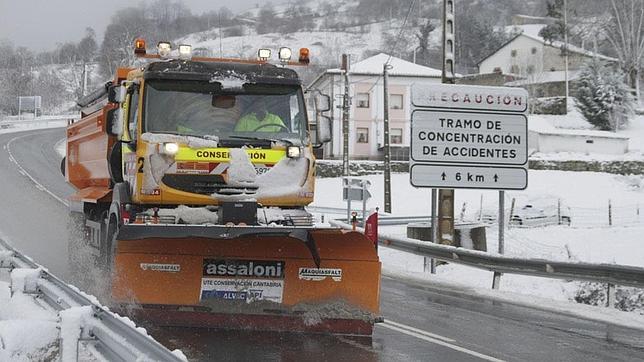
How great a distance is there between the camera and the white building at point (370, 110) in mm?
67312

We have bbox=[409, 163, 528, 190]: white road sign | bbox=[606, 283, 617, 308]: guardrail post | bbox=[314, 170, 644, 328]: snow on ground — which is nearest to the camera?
bbox=[606, 283, 617, 308]: guardrail post

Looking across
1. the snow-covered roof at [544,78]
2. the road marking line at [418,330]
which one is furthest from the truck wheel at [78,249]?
the snow-covered roof at [544,78]

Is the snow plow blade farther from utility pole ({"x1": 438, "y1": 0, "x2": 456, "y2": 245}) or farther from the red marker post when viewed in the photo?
utility pole ({"x1": 438, "y1": 0, "x2": 456, "y2": 245})

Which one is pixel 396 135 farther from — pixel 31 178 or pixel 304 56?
pixel 304 56

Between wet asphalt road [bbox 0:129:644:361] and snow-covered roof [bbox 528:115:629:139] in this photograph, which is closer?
wet asphalt road [bbox 0:129:644:361]

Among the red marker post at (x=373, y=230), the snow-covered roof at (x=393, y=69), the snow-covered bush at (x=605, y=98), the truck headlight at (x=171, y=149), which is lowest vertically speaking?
the red marker post at (x=373, y=230)

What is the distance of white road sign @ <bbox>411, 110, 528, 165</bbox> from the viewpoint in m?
17.0

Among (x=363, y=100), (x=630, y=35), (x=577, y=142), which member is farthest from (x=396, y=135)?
(x=630, y=35)

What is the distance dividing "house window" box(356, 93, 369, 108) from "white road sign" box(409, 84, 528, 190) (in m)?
52.6

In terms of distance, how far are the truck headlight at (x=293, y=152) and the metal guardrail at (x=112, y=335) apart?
3006 mm

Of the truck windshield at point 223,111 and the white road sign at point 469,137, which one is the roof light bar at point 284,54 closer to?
the truck windshield at point 223,111

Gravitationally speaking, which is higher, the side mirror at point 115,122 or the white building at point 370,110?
the white building at point 370,110

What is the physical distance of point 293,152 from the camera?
9.24 meters

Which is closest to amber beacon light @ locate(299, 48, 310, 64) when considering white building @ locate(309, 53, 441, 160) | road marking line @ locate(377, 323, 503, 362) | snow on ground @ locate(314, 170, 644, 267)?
road marking line @ locate(377, 323, 503, 362)
